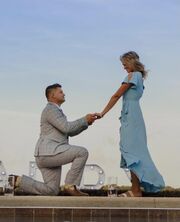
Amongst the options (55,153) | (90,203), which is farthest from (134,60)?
(90,203)

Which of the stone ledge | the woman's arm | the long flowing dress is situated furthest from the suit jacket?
the stone ledge

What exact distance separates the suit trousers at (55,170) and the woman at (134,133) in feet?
2.22

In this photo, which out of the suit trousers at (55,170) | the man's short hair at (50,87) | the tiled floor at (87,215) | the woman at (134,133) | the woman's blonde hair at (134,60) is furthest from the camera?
the woman's blonde hair at (134,60)

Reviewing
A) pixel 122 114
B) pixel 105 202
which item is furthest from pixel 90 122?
pixel 105 202

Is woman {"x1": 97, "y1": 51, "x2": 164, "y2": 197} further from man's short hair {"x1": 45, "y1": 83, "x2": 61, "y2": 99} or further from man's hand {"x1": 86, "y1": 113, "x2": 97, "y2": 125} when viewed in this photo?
man's short hair {"x1": 45, "y1": 83, "x2": 61, "y2": 99}

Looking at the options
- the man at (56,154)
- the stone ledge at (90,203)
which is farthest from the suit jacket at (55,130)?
the stone ledge at (90,203)

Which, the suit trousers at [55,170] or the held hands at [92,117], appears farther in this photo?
the held hands at [92,117]

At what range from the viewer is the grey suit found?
8.84m

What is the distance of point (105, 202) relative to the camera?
8.33 metres

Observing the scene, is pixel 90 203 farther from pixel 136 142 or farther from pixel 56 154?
pixel 136 142

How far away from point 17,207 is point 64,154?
107 cm

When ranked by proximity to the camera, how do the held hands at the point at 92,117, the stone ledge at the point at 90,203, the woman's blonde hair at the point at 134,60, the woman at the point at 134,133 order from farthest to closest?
1. the woman's blonde hair at the point at 134,60
2. the held hands at the point at 92,117
3. the woman at the point at 134,133
4. the stone ledge at the point at 90,203

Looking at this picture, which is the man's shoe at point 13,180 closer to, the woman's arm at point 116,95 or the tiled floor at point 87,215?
the tiled floor at point 87,215

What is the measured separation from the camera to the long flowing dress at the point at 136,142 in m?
8.92
